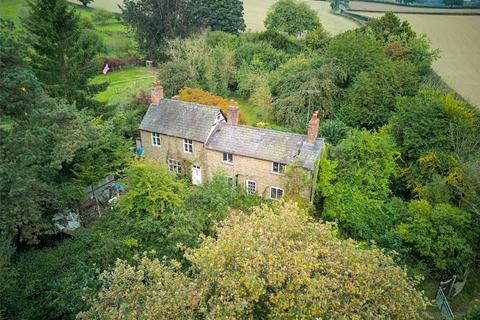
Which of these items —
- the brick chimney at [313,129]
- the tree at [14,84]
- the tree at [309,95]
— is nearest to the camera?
the tree at [14,84]

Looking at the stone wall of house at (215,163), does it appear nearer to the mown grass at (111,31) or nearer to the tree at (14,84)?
the tree at (14,84)

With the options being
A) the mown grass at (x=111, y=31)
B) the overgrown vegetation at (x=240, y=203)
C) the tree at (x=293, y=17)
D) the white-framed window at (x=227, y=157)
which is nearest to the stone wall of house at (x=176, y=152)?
the white-framed window at (x=227, y=157)

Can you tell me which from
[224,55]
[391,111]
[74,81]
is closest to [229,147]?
[74,81]

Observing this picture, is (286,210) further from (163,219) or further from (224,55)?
(224,55)

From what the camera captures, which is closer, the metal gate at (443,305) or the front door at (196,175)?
the metal gate at (443,305)

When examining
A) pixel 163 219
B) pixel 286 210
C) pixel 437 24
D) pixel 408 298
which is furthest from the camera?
pixel 437 24

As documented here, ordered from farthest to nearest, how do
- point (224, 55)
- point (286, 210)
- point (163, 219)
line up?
1. point (224, 55)
2. point (163, 219)
3. point (286, 210)

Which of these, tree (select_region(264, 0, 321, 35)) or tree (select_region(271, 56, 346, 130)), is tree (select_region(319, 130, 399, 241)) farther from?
tree (select_region(264, 0, 321, 35))

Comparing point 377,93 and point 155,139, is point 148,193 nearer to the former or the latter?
point 155,139
